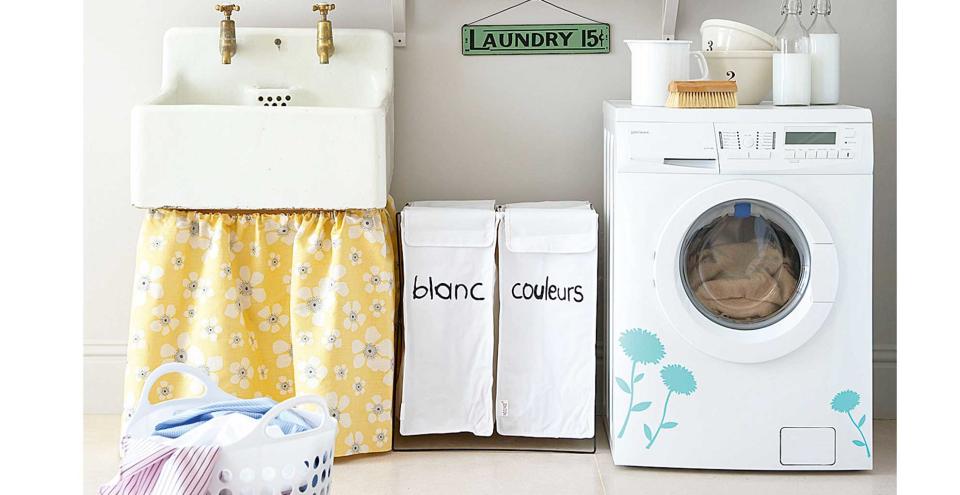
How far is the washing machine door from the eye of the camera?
7.74 ft

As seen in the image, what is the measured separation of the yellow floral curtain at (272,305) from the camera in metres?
2.45

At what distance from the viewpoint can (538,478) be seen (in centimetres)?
242

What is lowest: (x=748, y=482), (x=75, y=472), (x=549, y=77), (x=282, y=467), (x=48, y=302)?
(x=748, y=482)

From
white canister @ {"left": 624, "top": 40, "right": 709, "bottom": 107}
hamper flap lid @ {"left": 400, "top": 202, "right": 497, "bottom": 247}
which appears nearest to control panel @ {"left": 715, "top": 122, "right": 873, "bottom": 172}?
white canister @ {"left": 624, "top": 40, "right": 709, "bottom": 107}

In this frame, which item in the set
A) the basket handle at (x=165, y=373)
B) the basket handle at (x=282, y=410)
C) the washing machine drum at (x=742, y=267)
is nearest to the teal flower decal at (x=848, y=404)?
the washing machine drum at (x=742, y=267)

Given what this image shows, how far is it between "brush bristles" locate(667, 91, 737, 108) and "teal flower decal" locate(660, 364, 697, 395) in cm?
63

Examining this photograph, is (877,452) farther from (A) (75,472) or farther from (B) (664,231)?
(A) (75,472)

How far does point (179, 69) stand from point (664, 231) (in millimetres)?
1406

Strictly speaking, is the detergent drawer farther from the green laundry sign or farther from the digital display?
the green laundry sign

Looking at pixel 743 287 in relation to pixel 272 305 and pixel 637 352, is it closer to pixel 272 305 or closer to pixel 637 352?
pixel 637 352

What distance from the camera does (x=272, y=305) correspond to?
8.30 ft

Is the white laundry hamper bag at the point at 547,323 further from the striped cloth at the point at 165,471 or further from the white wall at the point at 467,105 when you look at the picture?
the striped cloth at the point at 165,471

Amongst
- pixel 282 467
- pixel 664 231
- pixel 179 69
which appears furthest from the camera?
pixel 179 69

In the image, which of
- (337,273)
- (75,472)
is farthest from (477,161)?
(75,472)
